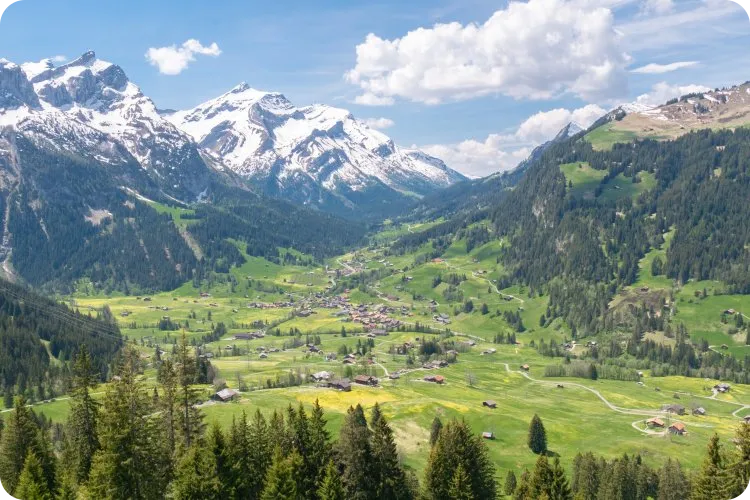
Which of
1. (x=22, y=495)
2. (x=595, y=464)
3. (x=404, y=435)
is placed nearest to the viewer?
(x=22, y=495)

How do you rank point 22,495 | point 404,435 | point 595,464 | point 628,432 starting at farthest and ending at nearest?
point 628,432 < point 404,435 < point 595,464 < point 22,495

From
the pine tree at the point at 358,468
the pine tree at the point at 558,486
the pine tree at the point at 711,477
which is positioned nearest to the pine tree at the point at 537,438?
the pine tree at the point at 558,486

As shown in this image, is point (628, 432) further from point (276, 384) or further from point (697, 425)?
point (276, 384)

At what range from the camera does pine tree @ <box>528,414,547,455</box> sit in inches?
5448

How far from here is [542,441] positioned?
455 feet

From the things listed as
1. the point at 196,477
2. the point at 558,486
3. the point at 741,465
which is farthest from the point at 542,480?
the point at 196,477

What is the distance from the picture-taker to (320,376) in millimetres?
189375

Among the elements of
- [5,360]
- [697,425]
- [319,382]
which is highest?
[5,360]

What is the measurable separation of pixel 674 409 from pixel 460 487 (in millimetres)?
138784

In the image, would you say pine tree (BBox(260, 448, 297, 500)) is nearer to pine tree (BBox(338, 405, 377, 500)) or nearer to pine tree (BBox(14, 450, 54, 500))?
pine tree (BBox(338, 405, 377, 500))

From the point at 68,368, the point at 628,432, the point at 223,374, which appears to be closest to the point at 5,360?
the point at 68,368

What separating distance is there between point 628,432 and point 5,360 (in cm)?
18410

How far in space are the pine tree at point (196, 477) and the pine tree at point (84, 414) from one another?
14686mm

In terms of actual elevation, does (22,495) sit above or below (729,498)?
above
